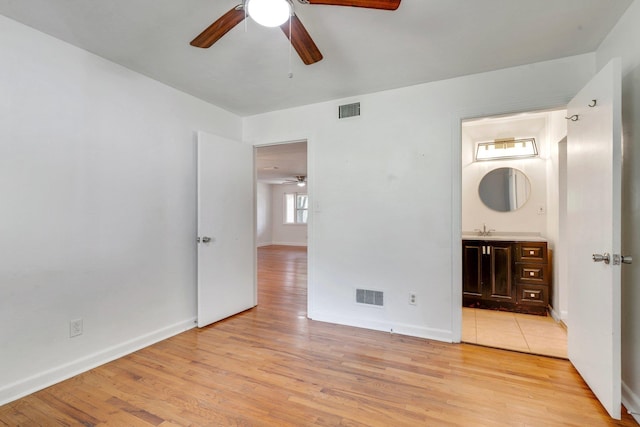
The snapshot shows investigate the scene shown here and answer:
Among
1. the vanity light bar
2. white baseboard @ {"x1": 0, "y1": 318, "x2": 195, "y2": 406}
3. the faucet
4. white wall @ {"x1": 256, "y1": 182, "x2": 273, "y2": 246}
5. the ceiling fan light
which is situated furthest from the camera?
white wall @ {"x1": 256, "y1": 182, "x2": 273, "y2": 246}

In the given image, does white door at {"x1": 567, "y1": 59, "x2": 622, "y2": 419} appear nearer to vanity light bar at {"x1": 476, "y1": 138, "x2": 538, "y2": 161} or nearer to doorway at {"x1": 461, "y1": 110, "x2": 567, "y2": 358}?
doorway at {"x1": 461, "y1": 110, "x2": 567, "y2": 358}

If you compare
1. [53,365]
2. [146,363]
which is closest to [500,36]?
[146,363]

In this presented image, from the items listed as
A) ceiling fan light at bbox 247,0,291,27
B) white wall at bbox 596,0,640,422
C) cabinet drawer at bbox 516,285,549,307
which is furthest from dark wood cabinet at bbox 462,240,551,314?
ceiling fan light at bbox 247,0,291,27

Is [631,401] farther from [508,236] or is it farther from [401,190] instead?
[508,236]

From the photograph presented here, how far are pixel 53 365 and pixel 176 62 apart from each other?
2468mm

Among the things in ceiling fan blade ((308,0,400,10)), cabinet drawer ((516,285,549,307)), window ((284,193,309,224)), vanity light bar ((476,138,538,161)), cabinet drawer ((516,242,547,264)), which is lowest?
cabinet drawer ((516,285,549,307))

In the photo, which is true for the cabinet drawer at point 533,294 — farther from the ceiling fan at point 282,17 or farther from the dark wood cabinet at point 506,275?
the ceiling fan at point 282,17

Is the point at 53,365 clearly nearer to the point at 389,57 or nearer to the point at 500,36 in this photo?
the point at 389,57

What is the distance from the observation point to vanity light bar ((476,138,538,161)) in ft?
13.0

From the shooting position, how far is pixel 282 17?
1385 millimetres

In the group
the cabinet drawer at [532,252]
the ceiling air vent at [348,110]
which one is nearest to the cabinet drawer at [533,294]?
the cabinet drawer at [532,252]

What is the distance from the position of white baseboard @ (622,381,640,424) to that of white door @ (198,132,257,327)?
3327 mm

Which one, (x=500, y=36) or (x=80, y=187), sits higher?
(x=500, y=36)

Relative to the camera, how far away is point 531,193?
3.97 metres
